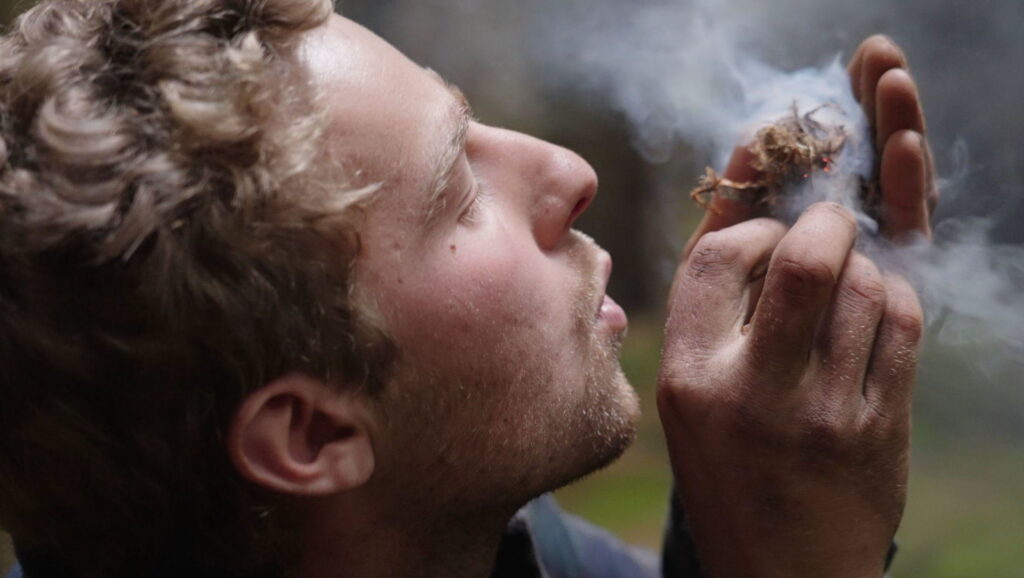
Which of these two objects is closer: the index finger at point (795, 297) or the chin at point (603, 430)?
the index finger at point (795, 297)

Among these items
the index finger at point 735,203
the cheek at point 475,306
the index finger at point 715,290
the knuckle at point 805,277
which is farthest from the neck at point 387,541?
the index finger at point 735,203

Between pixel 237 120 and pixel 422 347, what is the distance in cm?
31

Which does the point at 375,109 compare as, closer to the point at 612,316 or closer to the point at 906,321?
the point at 612,316

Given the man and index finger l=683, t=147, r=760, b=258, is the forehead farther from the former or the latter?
index finger l=683, t=147, r=760, b=258

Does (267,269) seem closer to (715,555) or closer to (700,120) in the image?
(715,555)

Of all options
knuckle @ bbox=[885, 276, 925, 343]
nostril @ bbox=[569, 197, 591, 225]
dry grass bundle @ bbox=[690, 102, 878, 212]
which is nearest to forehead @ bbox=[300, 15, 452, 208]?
nostril @ bbox=[569, 197, 591, 225]

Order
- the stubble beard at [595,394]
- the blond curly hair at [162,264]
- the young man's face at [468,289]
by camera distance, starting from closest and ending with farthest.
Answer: the blond curly hair at [162,264] < the young man's face at [468,289] < the stubble beard at [595,394]

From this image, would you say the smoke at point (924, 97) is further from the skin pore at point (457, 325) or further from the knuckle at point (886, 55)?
the skin pore at point (457, 325)

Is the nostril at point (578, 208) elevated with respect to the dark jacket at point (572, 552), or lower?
elevated

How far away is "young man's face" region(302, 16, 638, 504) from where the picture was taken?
101 cm

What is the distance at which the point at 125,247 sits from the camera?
2.92 ft

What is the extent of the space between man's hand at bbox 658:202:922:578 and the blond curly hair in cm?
41

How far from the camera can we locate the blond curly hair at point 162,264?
2.99 feet

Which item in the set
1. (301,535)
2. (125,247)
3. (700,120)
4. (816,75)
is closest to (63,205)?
(125,247)
